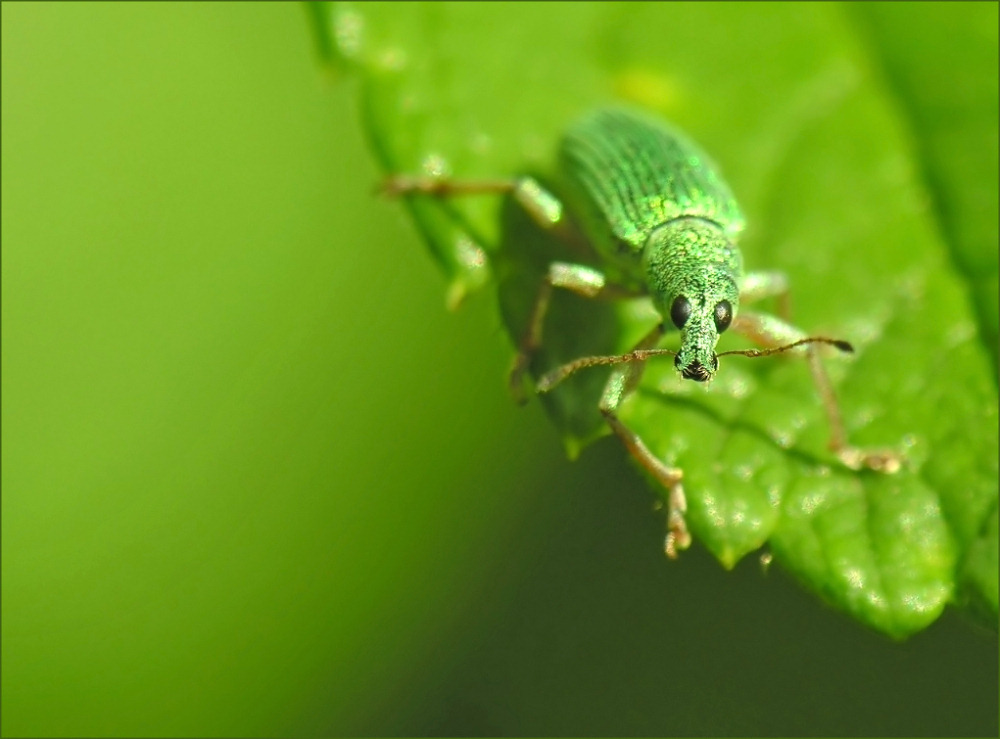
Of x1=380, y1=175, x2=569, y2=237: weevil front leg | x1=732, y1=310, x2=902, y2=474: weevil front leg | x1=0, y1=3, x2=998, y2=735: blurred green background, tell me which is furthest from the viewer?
x1=0, y1=3, x2=998, y2=735: blurred green background

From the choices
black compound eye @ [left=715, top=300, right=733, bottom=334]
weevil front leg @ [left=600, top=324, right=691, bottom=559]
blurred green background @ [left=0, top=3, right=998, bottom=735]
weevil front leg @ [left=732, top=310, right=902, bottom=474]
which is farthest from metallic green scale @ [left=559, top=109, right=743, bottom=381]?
blurred green background @ [left=0, top=3, right=998, bottom=735]

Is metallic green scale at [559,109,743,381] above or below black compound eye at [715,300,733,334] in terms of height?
above

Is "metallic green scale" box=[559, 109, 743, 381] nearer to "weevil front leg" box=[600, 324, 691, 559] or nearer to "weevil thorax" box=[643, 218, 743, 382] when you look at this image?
"weevil thorax" box=[643, 218, 743, 382]

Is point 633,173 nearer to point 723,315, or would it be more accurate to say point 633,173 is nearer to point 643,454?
point 723,315

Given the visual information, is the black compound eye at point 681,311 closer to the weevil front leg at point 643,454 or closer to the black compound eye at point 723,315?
the black compound eye at point 723,315

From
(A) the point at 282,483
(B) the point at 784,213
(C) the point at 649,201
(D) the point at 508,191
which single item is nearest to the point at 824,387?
(B) the point at 784,213
